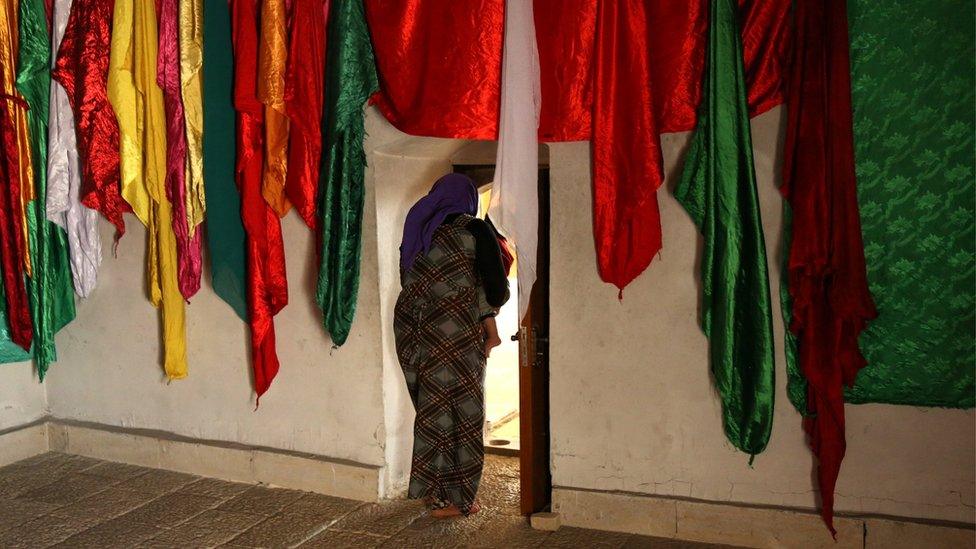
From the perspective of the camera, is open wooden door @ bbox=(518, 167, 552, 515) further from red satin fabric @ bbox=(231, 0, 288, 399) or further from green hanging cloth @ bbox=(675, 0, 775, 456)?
red satin fabric @ bbox=(231, 0, 288, 399)

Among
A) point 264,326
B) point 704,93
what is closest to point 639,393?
point 704,93

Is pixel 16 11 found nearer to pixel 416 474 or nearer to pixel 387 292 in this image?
pixel 387 292

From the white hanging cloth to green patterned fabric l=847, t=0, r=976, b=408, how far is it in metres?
1.12

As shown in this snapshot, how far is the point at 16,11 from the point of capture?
4.34 metres

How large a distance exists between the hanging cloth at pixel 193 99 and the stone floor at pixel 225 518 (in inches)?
48.7

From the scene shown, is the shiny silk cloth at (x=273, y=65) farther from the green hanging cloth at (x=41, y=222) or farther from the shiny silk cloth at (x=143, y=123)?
the green hanging cloth at (x=41, y=222)

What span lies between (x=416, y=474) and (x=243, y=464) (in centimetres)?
103

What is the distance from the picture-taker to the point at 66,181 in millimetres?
4418

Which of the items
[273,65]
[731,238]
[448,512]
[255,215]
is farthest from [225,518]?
[731,238]

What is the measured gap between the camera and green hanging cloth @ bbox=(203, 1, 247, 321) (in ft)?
13.1

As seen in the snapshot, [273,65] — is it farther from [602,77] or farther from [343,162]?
[602,77]

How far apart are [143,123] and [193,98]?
334mm

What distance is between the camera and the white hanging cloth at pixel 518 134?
3369mm

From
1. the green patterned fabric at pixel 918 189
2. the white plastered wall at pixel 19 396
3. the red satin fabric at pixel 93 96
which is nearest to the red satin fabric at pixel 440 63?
the green patterned fabric at pixel 918 189
